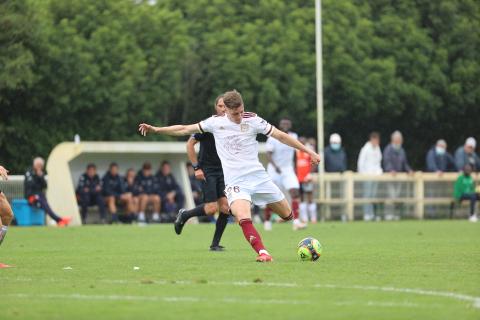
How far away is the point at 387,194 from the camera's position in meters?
35.3

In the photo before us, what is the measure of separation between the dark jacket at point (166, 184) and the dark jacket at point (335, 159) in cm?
456

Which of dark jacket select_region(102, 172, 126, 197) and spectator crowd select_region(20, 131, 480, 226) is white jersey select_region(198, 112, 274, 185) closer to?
spectator crowd select_region(20, 131, 480, 226)

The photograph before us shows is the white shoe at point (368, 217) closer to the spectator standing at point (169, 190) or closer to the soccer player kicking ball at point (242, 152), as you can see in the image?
the spectator standing at point (169, 190)

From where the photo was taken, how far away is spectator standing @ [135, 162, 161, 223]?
33219 mm

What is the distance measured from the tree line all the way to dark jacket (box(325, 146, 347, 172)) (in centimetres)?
674

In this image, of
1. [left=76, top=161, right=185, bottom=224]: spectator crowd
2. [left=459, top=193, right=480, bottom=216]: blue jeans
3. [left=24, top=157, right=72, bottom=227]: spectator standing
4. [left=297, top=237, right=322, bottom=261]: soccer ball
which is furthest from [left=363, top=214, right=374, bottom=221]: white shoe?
[left=297, top=237, right=322, bottom=261]: soccer ball

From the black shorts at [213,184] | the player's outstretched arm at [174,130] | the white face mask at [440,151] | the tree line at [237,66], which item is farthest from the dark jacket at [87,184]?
the player's outstretched arm at [174,130]

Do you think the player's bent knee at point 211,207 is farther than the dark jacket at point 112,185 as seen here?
No

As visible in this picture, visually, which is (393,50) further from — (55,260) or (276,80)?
(55,260)

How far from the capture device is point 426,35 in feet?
149

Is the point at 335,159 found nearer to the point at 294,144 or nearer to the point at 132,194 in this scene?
the point at 132,194

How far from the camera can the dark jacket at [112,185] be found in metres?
32.4

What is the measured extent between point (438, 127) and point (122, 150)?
58.5 ft

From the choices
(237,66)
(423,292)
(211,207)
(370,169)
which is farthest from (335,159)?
(423,292)
